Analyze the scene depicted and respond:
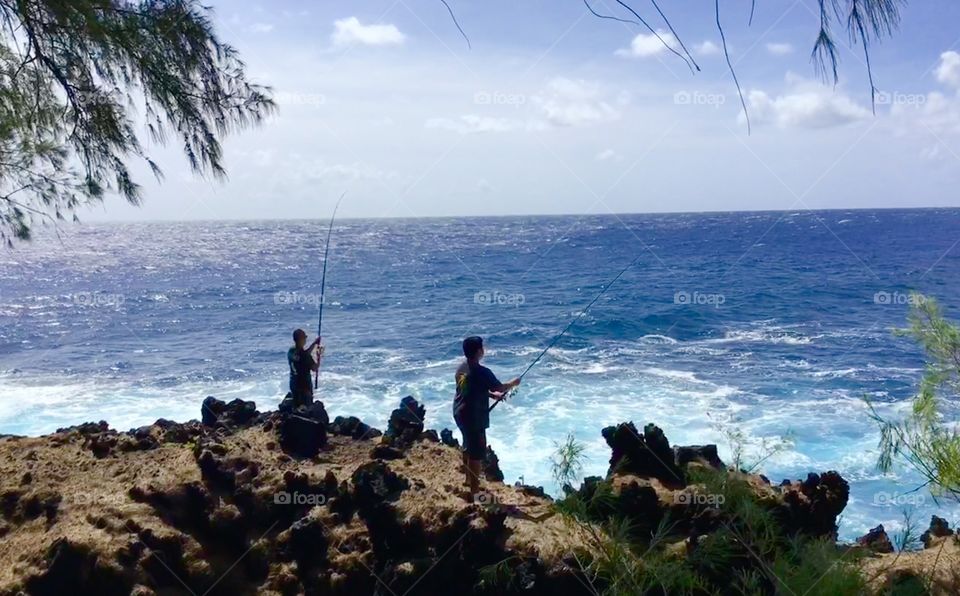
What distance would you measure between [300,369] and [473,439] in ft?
10.0

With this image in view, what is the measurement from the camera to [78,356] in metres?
26.4

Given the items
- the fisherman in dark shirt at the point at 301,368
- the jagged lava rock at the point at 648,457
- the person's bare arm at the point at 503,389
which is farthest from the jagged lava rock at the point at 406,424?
the jagged lava rock at the point at 648,457

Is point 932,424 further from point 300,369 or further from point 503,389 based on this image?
point 300,369

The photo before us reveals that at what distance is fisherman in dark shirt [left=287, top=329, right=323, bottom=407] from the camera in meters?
9.22

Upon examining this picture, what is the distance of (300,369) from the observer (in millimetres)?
9234

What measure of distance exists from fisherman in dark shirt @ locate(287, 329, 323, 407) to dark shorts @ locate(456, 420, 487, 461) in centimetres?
280

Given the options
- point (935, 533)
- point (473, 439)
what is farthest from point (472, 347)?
point (935, 533)

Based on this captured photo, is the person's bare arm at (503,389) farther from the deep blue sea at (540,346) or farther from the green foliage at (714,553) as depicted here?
the deep blue sea at (540,346)

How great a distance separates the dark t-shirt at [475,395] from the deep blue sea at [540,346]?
5.75 m

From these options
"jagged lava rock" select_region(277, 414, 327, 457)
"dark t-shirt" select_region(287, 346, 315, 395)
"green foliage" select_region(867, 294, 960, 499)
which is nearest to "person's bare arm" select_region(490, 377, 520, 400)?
"jagged lava rock" select_region(277, 414, 327, 457)

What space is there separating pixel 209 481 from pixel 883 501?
10482 mm

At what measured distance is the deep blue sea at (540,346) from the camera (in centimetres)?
1623

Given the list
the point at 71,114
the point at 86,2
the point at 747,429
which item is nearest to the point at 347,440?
the point at 71,114

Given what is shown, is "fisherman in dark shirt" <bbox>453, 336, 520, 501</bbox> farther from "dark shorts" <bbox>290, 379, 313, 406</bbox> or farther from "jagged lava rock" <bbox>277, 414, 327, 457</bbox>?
"dark shorts" <bbox>290, 379, 313, 406</bbox>
